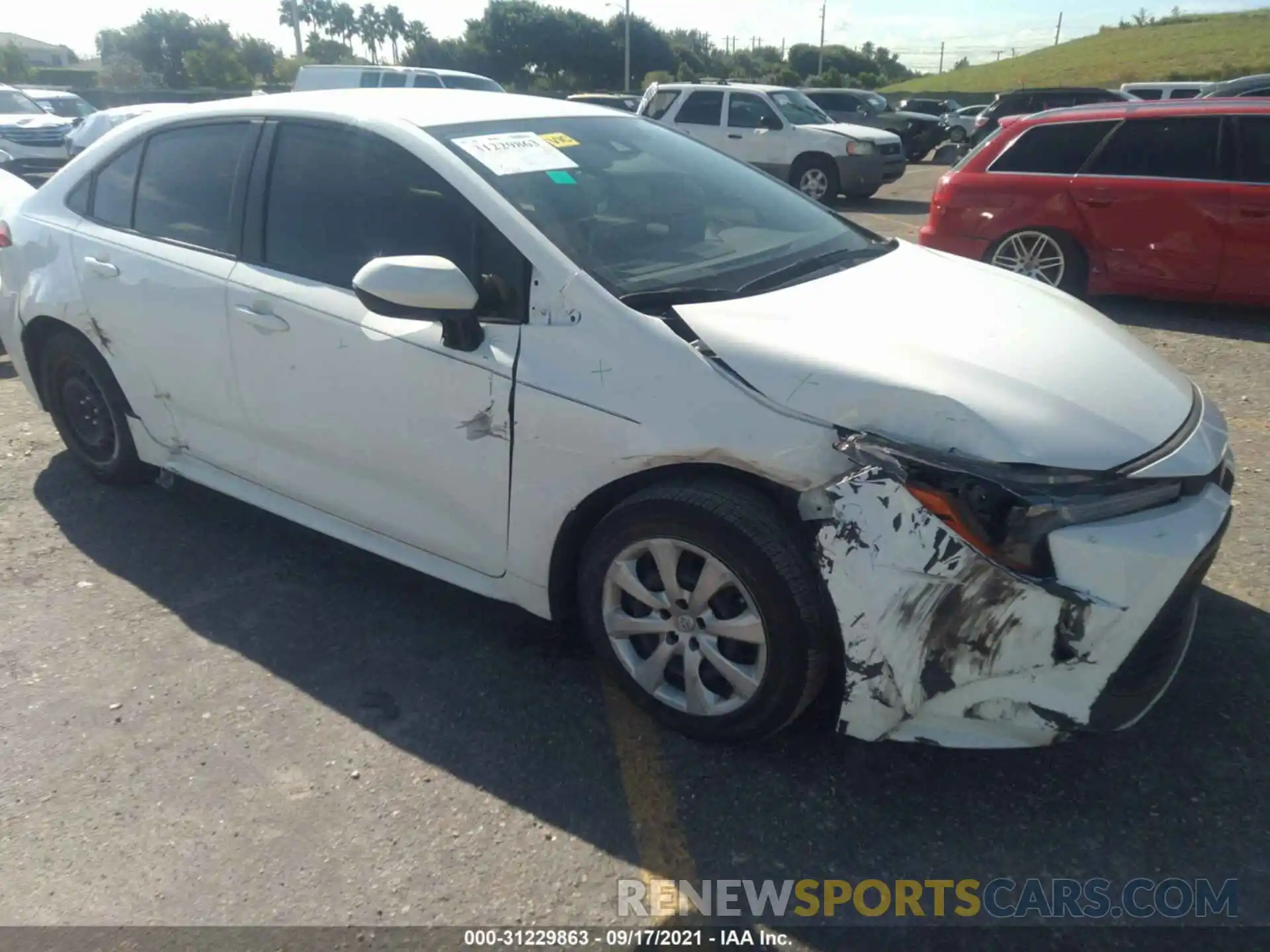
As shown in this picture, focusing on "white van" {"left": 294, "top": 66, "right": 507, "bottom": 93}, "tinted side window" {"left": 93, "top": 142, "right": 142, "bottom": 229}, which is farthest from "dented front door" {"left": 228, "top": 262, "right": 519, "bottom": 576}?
"white van" {"left": 294, "top": 66, "right": 507, "bottom": 93}

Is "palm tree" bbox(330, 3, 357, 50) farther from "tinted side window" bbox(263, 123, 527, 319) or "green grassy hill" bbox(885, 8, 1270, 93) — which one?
"tinted side window" bbox(263, 123, 527, 319)

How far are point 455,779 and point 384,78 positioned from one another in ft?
54.5

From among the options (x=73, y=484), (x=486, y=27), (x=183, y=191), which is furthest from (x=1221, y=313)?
(x=486, y=27)

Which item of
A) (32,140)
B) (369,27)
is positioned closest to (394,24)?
(369,27)

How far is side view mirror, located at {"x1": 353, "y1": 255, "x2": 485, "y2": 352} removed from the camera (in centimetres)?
277

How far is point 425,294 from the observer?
2768 millimetres

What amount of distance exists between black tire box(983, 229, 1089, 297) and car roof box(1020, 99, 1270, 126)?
3.01 feet

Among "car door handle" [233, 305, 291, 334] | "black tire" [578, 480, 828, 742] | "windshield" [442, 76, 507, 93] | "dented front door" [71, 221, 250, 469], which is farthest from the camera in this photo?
"windshield" [442, 76, 507, 93]

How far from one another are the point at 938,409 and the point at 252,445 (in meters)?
2.45

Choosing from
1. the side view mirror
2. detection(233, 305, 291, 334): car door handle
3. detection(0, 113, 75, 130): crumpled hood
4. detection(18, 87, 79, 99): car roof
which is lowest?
detection(233, 305, 291, 334): car door handle

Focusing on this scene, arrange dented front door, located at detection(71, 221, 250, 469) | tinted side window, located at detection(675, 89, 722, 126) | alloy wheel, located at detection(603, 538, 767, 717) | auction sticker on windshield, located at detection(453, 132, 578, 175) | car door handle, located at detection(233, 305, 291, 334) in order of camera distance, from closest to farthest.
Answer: alloy wheel, located at detection(603, 538, 767, 717) → auction sticker on windshield, located at detection(453, 132, 578, 175) → car door handle, located at detection(233, 305, 291, 334) → dented front door, located at detection(71, 221, 250, 469) → tinted side window, located at detection(675, 89, 722, 126)

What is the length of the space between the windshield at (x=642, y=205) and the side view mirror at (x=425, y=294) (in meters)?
0.31

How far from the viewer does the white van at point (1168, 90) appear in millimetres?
16125

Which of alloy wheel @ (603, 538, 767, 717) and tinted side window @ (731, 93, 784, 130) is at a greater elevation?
tinted side window @ (731, 93, 784, 130)
